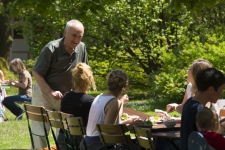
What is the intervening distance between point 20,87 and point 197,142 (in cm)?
1032

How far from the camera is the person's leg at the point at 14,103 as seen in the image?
14.8 meters

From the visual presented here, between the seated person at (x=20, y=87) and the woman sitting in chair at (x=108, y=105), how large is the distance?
7.98 metres

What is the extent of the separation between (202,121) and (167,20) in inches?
617

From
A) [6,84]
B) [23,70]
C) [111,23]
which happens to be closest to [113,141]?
[23,70]

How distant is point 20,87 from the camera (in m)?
14.7

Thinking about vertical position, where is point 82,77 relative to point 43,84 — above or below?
above

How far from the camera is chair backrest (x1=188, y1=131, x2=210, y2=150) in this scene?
4.67 metres

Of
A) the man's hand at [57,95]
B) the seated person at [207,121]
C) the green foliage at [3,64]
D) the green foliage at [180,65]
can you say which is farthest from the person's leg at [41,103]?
the green foliage at [3,64]

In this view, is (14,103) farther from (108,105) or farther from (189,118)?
(189,118)

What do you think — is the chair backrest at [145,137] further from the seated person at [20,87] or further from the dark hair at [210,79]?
the seated person at [20,87]

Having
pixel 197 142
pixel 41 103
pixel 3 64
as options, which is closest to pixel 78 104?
pixel 41 103

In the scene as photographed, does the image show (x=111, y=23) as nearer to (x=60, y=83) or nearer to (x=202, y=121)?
(x=60, y=83)

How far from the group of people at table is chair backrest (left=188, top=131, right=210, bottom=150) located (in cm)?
9

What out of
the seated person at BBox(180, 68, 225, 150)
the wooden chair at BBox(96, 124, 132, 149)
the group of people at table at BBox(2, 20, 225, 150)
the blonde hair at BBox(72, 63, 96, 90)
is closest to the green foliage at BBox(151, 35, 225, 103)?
the group of people at table at BBox(2, 20, 225, 150)
